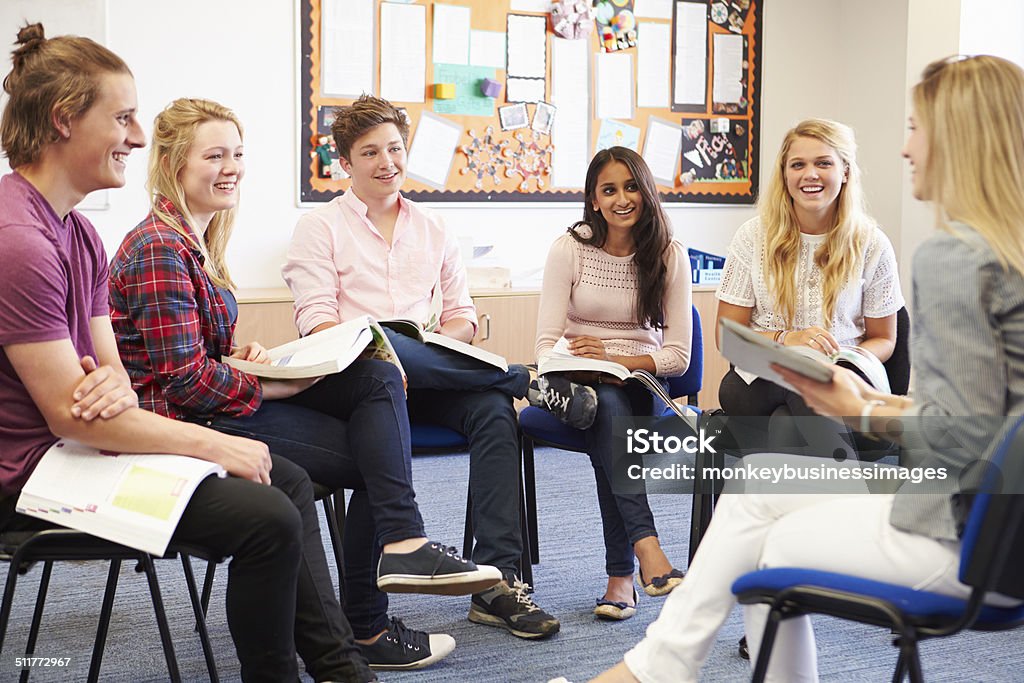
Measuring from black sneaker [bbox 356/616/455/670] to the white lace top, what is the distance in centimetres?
111

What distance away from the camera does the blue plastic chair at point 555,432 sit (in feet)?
8.33

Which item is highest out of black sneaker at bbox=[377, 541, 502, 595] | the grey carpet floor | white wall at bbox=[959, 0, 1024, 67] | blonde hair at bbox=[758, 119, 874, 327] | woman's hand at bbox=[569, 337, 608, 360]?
white wall at bbox=[959, 0, 1024, 67]

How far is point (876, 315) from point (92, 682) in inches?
74.3

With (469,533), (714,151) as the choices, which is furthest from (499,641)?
(714,151)

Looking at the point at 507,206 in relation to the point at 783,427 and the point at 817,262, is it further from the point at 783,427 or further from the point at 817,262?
the point at 783,427

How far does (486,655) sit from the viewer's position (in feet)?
7.41

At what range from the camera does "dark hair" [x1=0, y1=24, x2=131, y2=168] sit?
5.37 feet

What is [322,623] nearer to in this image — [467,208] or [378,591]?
[378,591]

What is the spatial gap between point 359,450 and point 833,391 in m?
1.01

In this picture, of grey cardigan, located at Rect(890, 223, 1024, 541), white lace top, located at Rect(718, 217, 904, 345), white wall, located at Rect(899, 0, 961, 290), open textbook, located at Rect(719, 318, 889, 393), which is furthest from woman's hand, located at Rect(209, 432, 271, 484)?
white wall, located at Rect(899, 0, 961, 290)

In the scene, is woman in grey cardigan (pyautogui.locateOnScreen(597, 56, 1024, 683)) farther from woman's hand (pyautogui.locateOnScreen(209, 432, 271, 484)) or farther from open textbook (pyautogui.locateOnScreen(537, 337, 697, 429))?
open textbook (pyautogui.locateOnScreen(537, 337, 697, 429))

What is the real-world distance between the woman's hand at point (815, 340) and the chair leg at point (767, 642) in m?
1.16

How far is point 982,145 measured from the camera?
1.33m

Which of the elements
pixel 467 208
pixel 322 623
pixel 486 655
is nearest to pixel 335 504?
pixel 486 655
